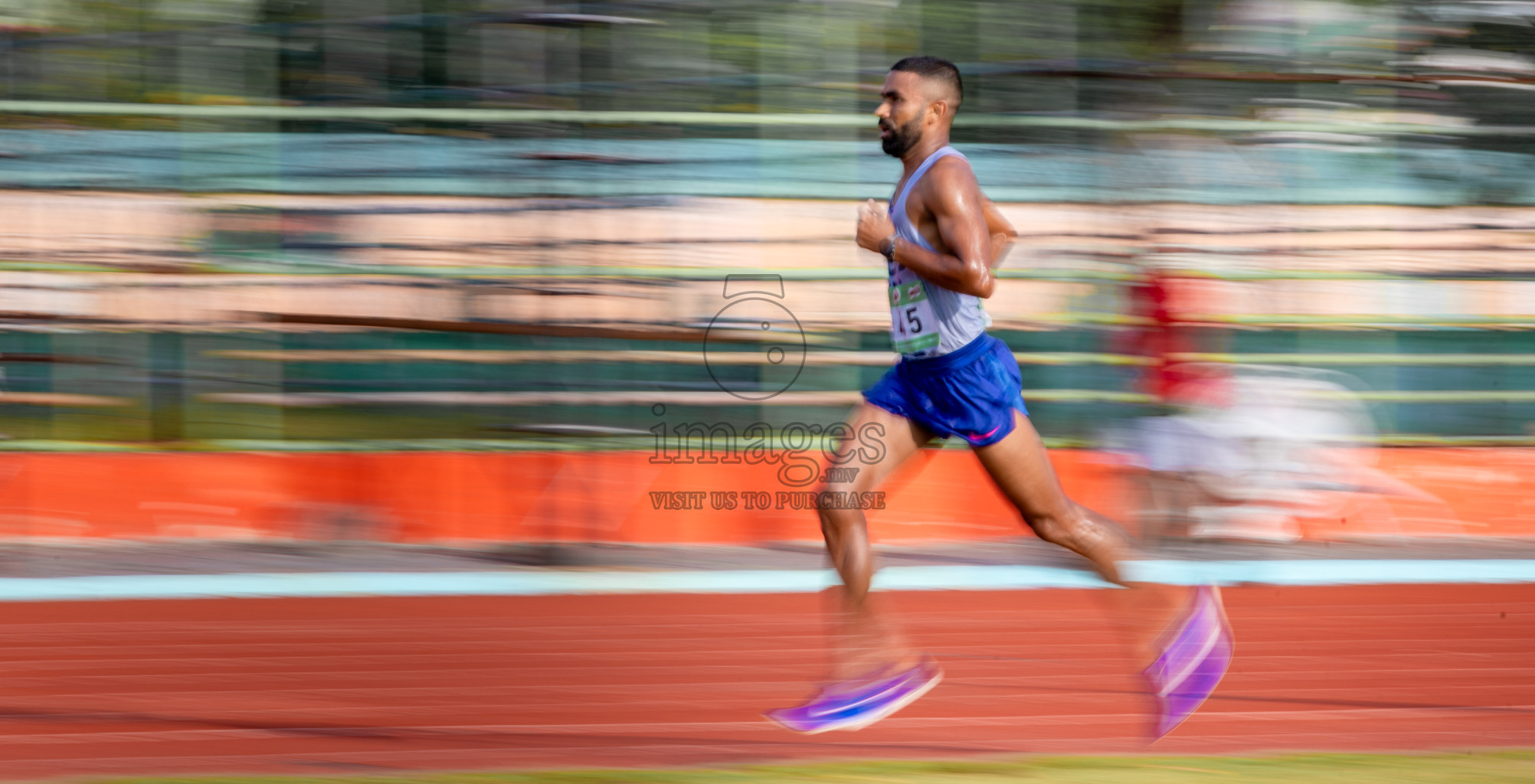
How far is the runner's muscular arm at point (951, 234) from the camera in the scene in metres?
3.88

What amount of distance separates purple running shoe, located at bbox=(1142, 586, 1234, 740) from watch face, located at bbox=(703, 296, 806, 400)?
502 cm

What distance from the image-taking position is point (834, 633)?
418 cm

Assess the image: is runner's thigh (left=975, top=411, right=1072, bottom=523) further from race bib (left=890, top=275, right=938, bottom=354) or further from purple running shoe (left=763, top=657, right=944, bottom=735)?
purple running shoe (left=763, top=657, right=944, bottom=735)

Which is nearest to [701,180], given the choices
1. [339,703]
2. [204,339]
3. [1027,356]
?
[1027,356]

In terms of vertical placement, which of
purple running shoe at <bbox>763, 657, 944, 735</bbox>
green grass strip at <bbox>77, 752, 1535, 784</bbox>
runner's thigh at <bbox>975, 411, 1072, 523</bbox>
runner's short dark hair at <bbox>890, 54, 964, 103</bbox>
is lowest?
green grass strip at <bbox>77, 752, 1535, 784</bbox>

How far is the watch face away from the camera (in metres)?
8.99

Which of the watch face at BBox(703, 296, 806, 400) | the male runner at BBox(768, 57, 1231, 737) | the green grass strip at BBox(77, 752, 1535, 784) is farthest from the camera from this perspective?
the watch face at BBox(703, 296, 806, 400)

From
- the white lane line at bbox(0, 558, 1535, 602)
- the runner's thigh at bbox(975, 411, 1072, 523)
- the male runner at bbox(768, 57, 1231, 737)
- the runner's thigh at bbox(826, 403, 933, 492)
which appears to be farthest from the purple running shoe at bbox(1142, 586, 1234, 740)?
the white lane line at bbox(0, 558, 1535, 602)

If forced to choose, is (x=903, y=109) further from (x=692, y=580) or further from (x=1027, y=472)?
(x=692, y=580)

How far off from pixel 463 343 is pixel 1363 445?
19.7 ft

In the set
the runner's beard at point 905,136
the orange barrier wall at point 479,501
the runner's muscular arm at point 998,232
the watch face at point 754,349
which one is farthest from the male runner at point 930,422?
the watch face at point 754,349

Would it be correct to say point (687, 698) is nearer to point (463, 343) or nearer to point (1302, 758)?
point (1302, 758)

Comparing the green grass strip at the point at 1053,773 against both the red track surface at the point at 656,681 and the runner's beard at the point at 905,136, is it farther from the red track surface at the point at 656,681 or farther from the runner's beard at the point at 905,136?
the runner's beard at the point at 905,136

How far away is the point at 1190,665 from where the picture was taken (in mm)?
4129
